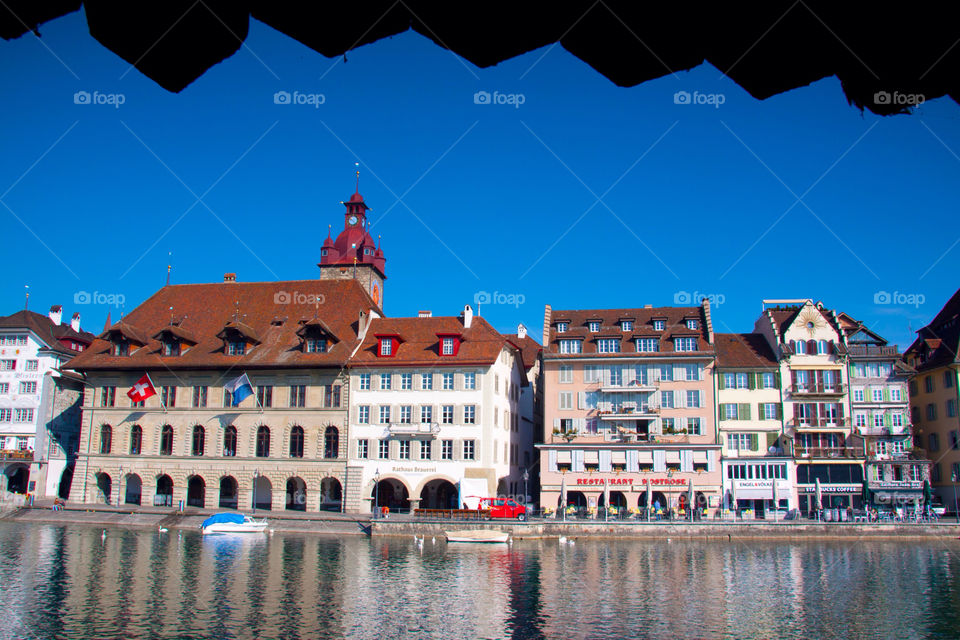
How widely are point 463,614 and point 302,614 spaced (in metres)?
5.63

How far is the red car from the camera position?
5428cm

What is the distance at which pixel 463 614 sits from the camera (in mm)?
28531

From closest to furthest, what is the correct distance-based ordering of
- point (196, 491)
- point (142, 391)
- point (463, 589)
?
point (463, 589)
point (142, 391)
point (196, 491)

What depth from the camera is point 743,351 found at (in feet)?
215

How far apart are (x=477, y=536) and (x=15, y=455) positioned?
142ft

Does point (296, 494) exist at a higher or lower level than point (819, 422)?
lower

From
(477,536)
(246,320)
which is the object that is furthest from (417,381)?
(246,320)

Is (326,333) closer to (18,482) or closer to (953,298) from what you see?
(18,482)

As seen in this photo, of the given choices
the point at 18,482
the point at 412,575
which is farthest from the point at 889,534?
the point at 18,482

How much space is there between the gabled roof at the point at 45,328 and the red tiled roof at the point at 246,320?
875 centimetres

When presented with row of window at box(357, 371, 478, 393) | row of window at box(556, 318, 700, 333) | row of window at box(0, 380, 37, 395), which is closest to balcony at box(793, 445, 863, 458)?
row of window at box(556, 318, 700, 333)

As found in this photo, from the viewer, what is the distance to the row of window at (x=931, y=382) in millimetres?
65188

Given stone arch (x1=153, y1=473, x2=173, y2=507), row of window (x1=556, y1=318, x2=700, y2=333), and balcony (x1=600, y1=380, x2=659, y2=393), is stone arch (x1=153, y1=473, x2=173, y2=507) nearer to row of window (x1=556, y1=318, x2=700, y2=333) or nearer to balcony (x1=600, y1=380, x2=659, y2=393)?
row of window (x1=556, y1=318, x2=700, y2=333)

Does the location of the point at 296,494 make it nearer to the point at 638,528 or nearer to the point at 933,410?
the point at 638,528
